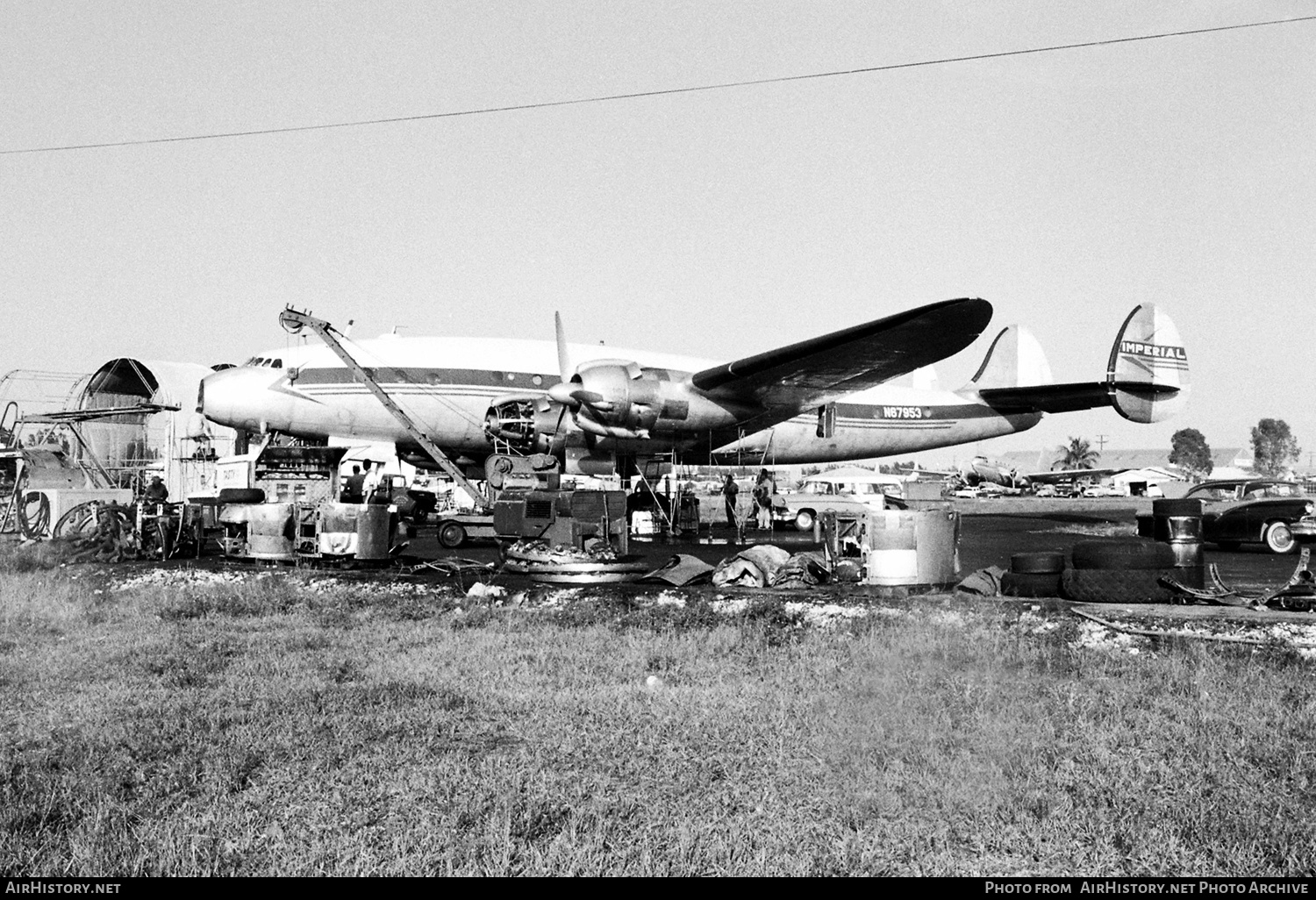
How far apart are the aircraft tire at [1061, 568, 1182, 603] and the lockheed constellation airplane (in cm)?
812

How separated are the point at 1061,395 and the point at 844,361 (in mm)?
15248

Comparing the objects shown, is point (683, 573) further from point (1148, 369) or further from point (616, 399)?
point (1148, 369)

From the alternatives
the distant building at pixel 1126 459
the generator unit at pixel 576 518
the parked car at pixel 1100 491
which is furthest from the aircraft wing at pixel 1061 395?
the distant building at pixel 1126 459

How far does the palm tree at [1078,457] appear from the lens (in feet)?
457

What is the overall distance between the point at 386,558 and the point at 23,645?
20.4ft

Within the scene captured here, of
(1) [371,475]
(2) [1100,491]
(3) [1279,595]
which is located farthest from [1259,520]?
(2) [1100,491]

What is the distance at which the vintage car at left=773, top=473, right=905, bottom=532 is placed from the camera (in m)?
16.6

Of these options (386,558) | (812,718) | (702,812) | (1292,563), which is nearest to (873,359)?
(1292,563)

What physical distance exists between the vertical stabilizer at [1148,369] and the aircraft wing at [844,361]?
1290 centimetres

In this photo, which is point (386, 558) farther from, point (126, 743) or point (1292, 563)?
point (1292, 563)

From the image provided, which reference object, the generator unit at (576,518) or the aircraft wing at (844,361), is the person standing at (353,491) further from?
the aircraft wing at (844,361)

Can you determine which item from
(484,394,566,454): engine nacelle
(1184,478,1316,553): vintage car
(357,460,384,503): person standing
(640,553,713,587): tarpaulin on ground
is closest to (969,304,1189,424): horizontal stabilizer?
(1184,478,1316,553): vintage car

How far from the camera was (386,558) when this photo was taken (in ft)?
47.7

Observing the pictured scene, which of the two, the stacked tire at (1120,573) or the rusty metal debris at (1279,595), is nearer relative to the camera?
the rusty metal debris at (1279,595)
